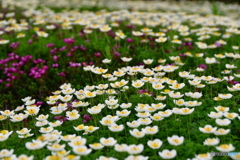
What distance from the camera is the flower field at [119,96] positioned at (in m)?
3.48

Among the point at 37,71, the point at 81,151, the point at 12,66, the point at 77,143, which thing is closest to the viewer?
the point at 81,151

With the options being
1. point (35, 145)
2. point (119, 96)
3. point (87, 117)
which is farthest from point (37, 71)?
point (35, 145)

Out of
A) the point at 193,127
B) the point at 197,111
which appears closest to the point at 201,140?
the point at 193,127

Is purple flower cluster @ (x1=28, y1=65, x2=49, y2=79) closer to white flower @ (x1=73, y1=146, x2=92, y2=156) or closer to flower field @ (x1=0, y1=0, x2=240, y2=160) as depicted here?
flower field @ (x1=0, y1=0, x2=240, y2=160)

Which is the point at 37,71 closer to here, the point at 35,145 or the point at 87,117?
the point at 87,117

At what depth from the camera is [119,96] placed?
5129 mm

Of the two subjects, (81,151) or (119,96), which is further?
(119,96)

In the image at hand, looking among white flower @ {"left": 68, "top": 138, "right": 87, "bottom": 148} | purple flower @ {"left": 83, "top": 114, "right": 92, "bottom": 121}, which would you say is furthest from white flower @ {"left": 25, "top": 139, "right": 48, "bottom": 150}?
purple flower @ {"left": 83, "top": 114, "right": 92, "bottom": 121}

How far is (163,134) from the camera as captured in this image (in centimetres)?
388

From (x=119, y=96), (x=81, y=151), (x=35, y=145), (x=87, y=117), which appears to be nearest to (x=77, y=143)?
(x=81, y=151)

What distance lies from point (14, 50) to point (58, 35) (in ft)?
4.10

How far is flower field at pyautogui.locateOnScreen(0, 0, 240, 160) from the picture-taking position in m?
3.48

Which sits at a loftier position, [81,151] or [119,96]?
[81,151]

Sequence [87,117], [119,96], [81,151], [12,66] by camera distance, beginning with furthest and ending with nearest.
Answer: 1. [12,66]
2. [119,96]
3. [87,117]
4. [81,151]
